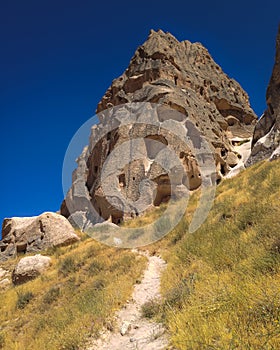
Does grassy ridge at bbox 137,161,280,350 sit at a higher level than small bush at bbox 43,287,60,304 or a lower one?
lower

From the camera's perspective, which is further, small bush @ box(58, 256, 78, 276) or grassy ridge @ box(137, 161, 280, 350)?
small bush @ box(58, 256, 78, 276)

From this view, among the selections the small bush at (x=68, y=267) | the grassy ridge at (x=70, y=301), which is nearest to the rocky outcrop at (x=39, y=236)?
the grassy ridge at (x=70, y=301)

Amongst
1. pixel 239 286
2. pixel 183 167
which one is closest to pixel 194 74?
pixel 183 167

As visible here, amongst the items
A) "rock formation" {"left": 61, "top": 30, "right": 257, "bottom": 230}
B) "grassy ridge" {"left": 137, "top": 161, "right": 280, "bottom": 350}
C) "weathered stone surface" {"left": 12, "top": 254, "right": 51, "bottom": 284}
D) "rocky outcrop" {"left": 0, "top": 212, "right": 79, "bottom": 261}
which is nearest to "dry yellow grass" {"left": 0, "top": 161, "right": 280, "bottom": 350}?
"grassy ridge" {"left": 137, "top": 161, "right": 280, "bottom": 350}

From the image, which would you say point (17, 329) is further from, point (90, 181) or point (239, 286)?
point (90, 181)

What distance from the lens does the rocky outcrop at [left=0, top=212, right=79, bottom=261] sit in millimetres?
16328

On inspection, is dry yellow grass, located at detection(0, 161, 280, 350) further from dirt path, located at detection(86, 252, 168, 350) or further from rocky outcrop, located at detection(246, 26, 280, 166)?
rocky outcrop, located at detection(246, 26, 280, 166)

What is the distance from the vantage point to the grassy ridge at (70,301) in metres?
5.20

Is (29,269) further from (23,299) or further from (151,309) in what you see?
(151,309)

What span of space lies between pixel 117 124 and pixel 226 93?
901 inches

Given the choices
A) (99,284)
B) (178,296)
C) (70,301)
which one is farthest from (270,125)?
(70,301)

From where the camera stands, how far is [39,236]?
56.8 feet

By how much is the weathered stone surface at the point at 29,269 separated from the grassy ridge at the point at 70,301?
1.54 feet

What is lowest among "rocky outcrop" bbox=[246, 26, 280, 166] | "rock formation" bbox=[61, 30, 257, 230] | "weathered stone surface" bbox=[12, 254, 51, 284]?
"weathered stone surface" bbox=[12, 254, 51, 284]
